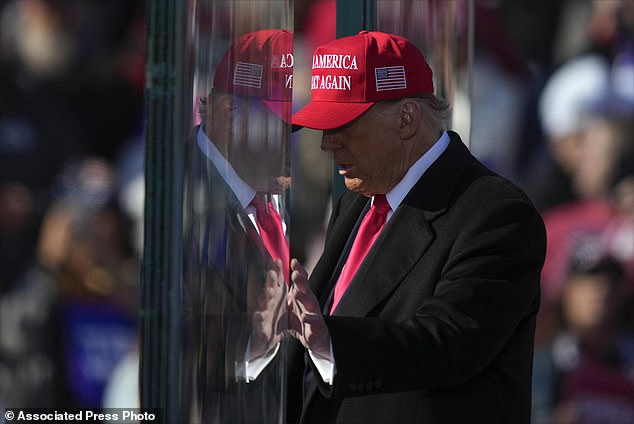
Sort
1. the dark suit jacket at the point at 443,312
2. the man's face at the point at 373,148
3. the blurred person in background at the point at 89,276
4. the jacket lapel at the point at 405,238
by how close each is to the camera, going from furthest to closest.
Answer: the blurred person in background at the point at 89,276 → the man's face at the point at 373,148 → the jacket lapel at the point at 405,238 → the dark suit jacket at the point at 443,312

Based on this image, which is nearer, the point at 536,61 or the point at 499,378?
the point at 499,378

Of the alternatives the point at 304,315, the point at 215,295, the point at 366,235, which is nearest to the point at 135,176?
the point at 366,235

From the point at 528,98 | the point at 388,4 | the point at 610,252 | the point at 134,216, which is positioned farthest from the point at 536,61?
the point at 388,4

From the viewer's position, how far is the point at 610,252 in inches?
205

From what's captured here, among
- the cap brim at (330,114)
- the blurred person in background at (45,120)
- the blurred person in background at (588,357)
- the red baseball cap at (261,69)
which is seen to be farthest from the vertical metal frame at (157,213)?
the blurred person in background at (588,357)

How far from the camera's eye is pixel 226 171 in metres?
1.71

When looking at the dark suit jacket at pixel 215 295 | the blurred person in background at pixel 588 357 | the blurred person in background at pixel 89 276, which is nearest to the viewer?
the dark suit jacket at pixel 215 295

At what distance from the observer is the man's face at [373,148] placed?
239 cm

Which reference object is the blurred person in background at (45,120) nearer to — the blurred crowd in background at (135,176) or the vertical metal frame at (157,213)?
the blurred crowd in background at (135,176)

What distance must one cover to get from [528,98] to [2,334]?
234cm

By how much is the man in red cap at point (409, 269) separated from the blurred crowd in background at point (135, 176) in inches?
102

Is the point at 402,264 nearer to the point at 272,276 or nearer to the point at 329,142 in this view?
the point at 329,142

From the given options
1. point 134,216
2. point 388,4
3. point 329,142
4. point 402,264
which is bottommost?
point 134,216

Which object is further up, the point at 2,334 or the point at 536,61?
the point at 536,61
